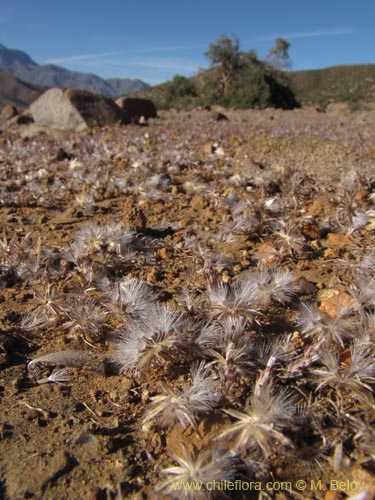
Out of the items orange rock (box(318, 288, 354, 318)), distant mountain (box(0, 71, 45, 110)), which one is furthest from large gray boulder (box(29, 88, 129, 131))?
distant mountain (box(0, 71, 45, 110))

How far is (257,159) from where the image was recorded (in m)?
5.98

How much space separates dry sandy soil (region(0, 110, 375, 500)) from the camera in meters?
1.61

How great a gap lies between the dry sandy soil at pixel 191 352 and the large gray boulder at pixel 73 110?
321 inches

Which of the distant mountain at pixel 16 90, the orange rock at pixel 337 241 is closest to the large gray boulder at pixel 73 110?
the orange rock at pixel 337 241

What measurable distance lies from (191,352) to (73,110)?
1112cm

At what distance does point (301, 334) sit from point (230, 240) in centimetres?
147

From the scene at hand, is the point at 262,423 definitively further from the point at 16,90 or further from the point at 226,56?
the point at 16,90

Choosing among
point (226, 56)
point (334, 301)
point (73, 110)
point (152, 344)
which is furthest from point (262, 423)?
point (226, 56)

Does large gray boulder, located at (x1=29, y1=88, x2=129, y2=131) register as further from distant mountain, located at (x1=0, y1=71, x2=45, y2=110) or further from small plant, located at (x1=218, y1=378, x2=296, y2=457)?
distant mountain, located at (x1=0, y1=71, x2=45, y2=110)

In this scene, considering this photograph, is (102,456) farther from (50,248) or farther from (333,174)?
(333,174)

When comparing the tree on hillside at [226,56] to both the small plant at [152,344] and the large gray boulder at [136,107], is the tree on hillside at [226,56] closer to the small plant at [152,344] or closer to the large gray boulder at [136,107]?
the large gray boulder at [136,107]

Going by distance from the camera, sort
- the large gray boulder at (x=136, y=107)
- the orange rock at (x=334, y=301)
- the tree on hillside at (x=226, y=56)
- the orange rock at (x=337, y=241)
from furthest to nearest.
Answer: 1. the tree on hillside at (x=226, y=56)
2. the large gray boulder at (x=136, y=107)
3. the orange rock at (x=337, y=241)
4. the orange rock at (x=334, y=301)

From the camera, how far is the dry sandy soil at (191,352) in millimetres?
1610

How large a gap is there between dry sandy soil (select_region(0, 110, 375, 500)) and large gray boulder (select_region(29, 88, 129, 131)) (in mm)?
8150
